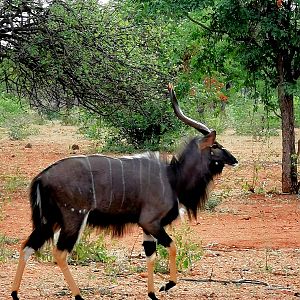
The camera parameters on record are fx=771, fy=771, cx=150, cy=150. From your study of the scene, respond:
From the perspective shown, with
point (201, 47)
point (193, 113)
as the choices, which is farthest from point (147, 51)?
point (193, 113)

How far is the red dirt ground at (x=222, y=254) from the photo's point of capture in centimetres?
715

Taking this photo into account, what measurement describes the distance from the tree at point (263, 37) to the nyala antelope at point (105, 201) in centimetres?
679

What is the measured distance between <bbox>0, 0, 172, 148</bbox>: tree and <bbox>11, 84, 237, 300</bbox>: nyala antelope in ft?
22.5

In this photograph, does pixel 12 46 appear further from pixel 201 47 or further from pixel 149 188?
pixel 149 188

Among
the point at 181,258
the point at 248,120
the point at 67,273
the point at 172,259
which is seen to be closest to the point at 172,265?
the point at 172,259

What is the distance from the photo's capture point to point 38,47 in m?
13.7

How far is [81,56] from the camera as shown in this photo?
1351cm

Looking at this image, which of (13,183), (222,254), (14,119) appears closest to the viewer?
Result: (222,254)

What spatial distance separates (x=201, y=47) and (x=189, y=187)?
9.93 metres

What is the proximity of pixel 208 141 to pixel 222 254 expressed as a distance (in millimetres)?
2902

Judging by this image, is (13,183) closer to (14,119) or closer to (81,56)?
(81,56)

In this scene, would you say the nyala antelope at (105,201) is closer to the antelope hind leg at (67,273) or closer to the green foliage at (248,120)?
the antelope hind leg at (67,273)

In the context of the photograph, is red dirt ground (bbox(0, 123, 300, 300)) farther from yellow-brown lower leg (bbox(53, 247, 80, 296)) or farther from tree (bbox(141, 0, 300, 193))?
tree (bbox(141, 0, 300, 193))

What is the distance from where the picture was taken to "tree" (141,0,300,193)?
13557 millimetres
